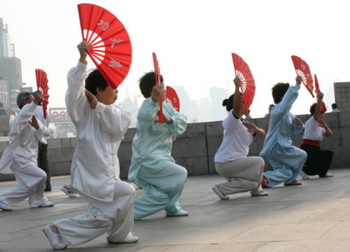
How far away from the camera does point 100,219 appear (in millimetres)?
6359

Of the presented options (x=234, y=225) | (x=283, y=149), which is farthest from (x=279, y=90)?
(x=234, y=225)

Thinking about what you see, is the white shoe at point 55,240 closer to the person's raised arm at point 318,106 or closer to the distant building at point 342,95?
the person's raised arm at point 318,106

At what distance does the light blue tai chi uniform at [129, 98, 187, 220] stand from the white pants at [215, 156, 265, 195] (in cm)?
196

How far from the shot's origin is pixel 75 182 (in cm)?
641

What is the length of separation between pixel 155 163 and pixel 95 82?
2059 millimetres

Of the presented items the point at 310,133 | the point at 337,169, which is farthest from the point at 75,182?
the point at 337,169

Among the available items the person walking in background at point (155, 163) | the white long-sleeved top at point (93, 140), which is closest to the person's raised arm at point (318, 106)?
the person walking in background at point (155, 163)

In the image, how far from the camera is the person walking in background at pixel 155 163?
330 inches

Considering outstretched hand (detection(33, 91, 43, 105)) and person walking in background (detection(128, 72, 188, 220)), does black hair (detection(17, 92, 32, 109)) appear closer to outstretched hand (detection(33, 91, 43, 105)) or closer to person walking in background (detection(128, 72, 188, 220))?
outstretched hand (detection(33, 91, 43, 105))

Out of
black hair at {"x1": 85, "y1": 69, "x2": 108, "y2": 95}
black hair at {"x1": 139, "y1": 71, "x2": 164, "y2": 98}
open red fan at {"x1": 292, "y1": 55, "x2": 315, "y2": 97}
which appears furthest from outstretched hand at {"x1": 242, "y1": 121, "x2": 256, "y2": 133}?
black hair at {"x1": 85, "y1": 69, "x2": 108, "y2": 95}

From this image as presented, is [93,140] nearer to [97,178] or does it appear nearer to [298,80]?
[97,178]

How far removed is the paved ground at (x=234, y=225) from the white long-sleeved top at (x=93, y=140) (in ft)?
1.76

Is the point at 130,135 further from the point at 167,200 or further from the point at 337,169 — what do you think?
the point at 167,200

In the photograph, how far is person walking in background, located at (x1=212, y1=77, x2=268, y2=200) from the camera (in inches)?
411
